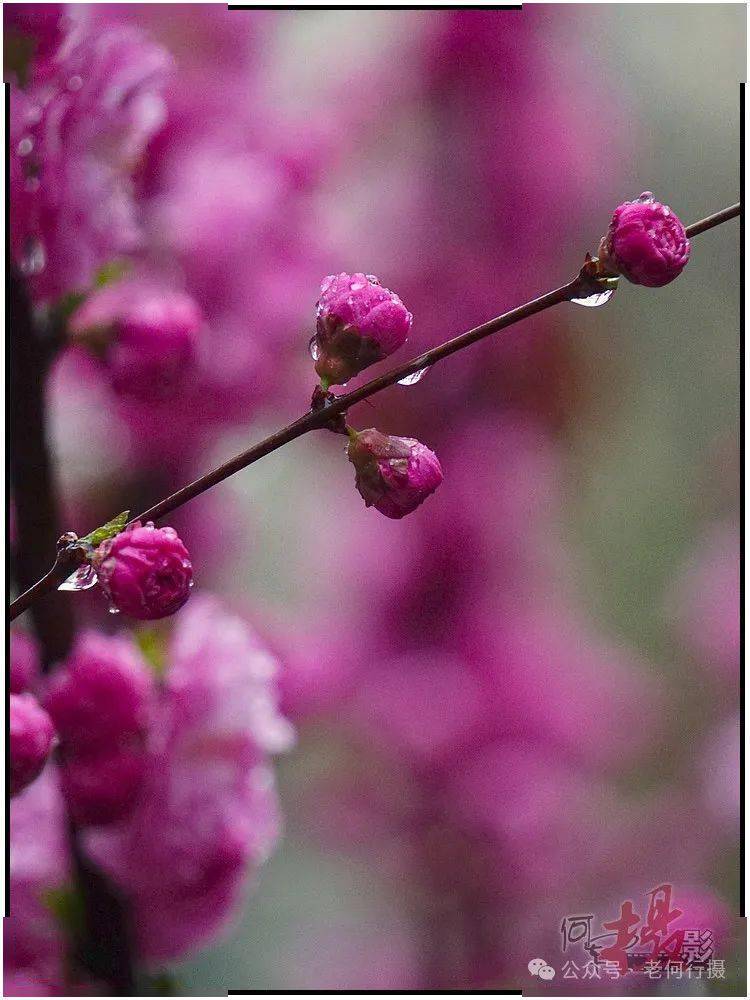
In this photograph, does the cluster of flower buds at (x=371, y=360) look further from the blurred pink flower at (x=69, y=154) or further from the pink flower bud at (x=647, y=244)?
the blurred pink flower at (x=69, y=154)

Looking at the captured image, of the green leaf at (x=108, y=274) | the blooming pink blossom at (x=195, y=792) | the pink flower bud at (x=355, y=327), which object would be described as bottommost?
the blooming pink blossom at (x=195, y=792)

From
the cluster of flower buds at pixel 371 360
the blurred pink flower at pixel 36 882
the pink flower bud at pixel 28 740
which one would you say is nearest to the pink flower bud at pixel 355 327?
the cluster of flower buds at pixel 371 360

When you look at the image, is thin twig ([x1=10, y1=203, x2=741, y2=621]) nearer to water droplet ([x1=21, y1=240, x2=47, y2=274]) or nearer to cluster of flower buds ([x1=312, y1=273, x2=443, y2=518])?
cluster of flower buds ([x1=312, y1=273, x2=443, y2=518])

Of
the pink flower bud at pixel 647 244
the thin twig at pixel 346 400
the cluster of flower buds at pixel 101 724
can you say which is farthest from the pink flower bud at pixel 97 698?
the pink flower bud at pixel 647 244

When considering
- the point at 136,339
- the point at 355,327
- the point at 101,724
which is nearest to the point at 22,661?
the point at 101,724

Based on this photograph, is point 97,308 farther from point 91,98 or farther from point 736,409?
point 736,409

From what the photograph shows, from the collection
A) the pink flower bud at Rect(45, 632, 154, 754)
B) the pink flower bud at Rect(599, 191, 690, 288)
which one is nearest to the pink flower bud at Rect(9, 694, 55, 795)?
the pink flower bud at Rect(45, 632, 154, 754)

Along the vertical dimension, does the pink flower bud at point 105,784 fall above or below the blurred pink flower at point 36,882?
above

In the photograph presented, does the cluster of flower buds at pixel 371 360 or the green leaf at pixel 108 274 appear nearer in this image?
the cluster of flower buds at pixel 371 360
